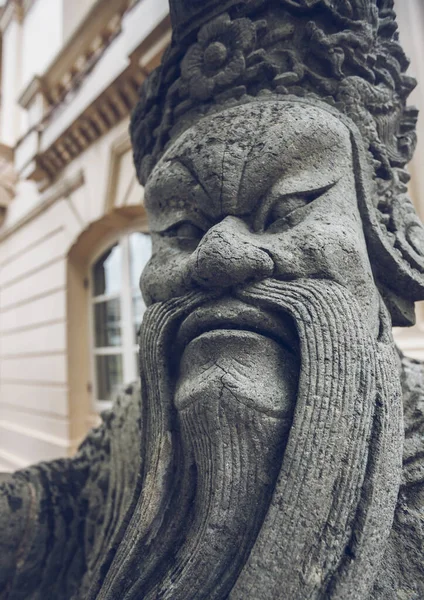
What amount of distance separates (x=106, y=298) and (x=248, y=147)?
2.58 meters

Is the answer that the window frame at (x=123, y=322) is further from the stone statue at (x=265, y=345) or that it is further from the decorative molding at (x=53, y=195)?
the stone statue at (x=265, y=345)

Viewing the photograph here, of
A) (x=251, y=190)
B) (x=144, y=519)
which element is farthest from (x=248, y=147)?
(x=144, y=519)

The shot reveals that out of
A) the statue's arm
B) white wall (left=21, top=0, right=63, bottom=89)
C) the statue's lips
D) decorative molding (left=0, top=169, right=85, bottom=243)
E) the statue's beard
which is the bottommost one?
the statue's arm

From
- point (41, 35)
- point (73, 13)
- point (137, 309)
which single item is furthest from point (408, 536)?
point (41, 35)

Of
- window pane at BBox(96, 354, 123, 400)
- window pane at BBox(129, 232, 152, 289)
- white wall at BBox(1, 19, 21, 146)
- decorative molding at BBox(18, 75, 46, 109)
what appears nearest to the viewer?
window pane at BBox(129, 232, 152, 289)

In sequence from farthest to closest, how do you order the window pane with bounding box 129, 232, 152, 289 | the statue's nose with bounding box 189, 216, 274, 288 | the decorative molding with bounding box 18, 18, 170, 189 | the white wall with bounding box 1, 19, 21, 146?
the white wall with bounding box 1, 19, 21, 146 → the window pane with bounding box 129, 232, 152, 289 → the decorative molding with bounding box 18, 18, 170, 189 → the statue's nose with bounding box 189, 216, 274, 288

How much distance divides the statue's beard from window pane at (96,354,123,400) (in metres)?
2.38

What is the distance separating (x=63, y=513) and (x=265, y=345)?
→ 2.50 ft

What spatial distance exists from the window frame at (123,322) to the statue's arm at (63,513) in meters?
1.63

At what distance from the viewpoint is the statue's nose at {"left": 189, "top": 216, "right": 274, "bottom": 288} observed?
727mm

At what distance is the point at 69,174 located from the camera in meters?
3.23

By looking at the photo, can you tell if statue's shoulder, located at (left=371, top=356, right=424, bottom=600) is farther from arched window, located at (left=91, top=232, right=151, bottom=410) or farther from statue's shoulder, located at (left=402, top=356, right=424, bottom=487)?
arched window, located at (left=91, top=232, right=151, bottom=410)

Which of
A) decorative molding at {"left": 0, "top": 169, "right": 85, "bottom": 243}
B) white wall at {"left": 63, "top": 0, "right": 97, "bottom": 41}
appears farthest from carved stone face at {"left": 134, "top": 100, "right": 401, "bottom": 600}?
white wall at {"left": 63, "top": 0, "right": 97, "bottom": 41}

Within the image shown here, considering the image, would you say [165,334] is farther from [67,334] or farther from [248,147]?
[67,334]
